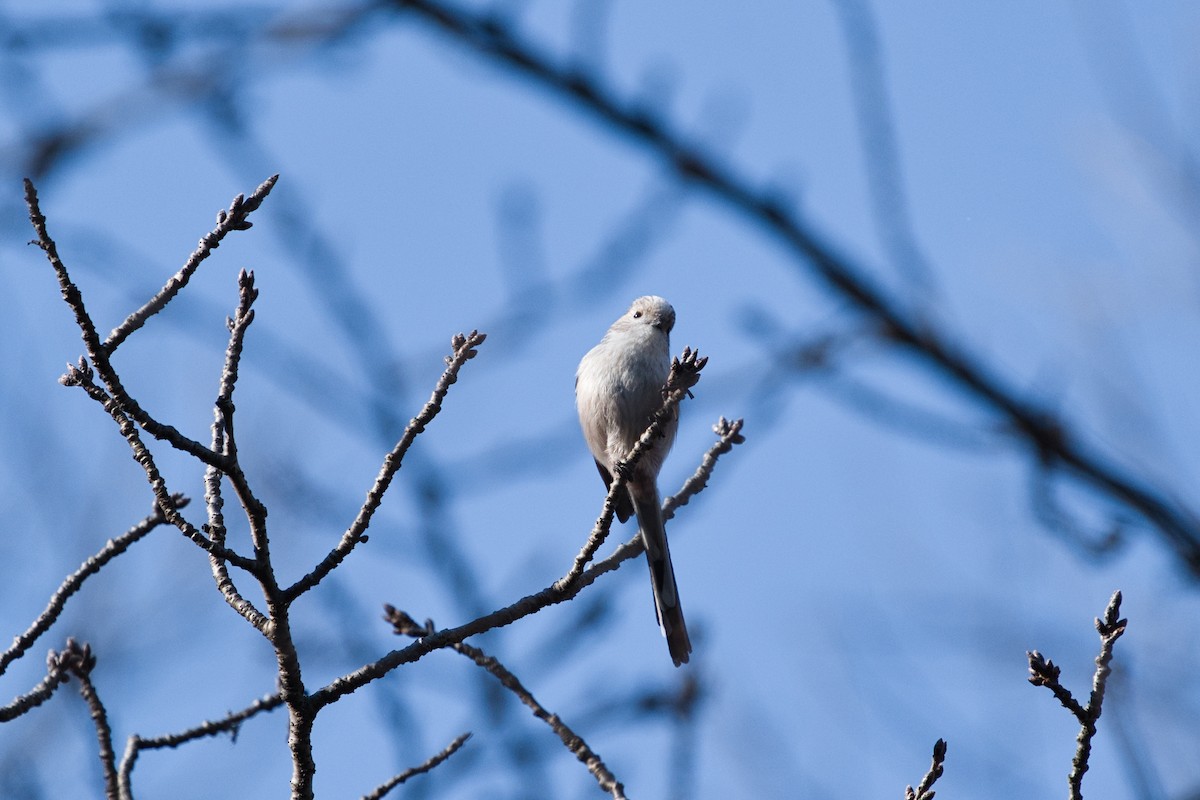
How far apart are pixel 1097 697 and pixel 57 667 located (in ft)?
7.29

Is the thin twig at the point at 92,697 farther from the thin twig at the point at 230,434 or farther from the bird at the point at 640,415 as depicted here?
the bird at the point at 640,415

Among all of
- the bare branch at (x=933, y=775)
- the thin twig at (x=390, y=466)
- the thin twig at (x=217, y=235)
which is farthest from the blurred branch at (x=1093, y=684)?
the thin twig at (x=217, y=235)

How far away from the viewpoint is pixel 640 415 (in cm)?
446

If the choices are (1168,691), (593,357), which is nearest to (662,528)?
(593,357)

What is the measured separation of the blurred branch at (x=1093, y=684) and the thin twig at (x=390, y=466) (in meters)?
1.28

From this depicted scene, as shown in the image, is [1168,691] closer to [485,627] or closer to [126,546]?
[485,627]

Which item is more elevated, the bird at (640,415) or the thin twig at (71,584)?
the bird at (640,415)

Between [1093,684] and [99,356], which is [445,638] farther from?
[1093,684]

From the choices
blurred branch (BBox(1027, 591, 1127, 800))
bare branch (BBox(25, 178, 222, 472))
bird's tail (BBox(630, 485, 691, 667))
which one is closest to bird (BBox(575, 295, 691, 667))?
bird's tail (BBox(630, 485, 691, 667))

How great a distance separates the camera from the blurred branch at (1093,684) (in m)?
2.29

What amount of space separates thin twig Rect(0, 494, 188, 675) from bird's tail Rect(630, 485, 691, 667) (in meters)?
1.81

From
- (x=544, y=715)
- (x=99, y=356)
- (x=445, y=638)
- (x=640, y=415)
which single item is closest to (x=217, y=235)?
(x=99, y=356)

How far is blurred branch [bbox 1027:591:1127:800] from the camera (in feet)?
7.53

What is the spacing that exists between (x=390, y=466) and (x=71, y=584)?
834mm
